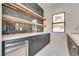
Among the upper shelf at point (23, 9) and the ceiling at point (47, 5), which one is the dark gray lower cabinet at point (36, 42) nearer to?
the upper shelf at point (23, 9)

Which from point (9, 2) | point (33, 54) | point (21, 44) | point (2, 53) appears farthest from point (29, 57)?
point (9, 2)

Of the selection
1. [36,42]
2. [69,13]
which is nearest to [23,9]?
[36,42]

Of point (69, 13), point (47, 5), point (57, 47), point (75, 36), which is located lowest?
point (57, 47)

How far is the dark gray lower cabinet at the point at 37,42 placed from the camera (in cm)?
162

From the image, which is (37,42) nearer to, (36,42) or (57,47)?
(36,42)

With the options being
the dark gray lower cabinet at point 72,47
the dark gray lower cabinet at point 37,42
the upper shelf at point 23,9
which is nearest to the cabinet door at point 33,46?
the dark gray lower cabinet at point 37,42

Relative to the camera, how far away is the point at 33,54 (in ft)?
5.24

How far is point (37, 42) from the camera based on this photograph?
1.67 m

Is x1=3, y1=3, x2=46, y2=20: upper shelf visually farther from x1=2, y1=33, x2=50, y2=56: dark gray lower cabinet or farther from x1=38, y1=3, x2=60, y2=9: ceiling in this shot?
x1=2, y1=33, x2=50, y2=56: dark gray lower cabinet

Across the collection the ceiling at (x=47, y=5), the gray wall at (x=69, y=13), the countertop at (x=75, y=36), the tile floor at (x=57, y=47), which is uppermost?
the ceiling at (x=47, y=5)

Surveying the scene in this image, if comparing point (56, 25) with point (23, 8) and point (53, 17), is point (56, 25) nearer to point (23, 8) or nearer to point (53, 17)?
point (53, 17)

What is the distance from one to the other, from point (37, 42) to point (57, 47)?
27 centimetres

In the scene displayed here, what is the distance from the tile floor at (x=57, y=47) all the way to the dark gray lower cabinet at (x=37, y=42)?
0.05 m

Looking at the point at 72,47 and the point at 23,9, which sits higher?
the point at 23,9
